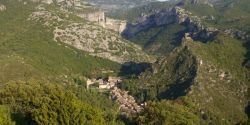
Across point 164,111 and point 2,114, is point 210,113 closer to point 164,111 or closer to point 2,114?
point 164,111

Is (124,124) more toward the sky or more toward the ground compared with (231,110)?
more toward the sky

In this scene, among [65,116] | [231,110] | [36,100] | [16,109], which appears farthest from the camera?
[231,110]

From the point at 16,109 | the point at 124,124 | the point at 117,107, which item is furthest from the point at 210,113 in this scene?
the point at 16,109

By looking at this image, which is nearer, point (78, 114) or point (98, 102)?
point (78, 114)

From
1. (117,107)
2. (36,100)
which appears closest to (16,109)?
(36,100)

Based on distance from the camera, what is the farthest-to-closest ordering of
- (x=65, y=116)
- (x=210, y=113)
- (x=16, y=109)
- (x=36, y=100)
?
(x=210, y=113) → (x=16, y=109) → (x=36, y=100) → (x=65, y=116)

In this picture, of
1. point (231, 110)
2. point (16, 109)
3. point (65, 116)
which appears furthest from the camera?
point (231, 110)

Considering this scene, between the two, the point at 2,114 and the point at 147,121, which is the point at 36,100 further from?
the point at 147,121

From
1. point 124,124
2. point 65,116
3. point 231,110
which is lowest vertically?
point 231,110

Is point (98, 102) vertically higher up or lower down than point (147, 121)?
lower down
